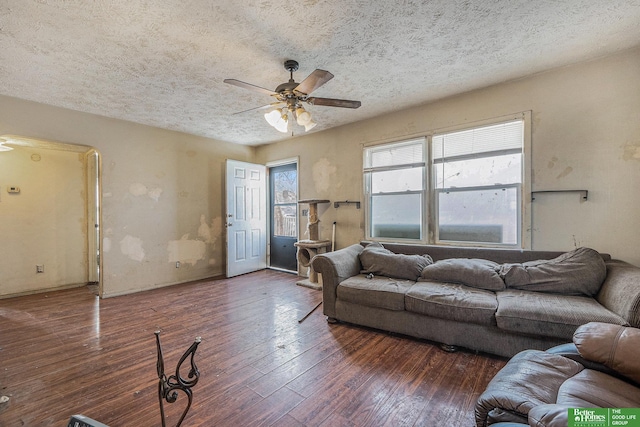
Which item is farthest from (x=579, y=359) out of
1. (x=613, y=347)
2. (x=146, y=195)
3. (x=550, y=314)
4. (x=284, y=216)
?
(x=146, y=195)

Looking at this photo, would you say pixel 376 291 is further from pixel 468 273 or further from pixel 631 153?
pixel 631 153

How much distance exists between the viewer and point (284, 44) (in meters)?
2.24

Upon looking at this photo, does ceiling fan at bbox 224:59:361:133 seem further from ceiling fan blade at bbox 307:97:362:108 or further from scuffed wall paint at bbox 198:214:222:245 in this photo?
scuffed wall paint at bbox 198:214:222:245

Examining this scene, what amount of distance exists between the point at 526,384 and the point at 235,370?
6.05 feet

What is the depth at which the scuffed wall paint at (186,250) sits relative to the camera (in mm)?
4562

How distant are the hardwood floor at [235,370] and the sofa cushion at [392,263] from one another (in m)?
0.67

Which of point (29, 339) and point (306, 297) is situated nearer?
point (29, 339)

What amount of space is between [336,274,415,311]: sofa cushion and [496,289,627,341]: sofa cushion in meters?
0.80

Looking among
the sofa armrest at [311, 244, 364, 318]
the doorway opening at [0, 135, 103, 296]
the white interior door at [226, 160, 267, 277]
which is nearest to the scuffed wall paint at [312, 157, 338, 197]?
the white interior door at [226, 160, 267, 277]

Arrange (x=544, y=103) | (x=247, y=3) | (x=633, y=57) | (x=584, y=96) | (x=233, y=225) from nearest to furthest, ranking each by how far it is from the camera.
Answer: (x=247, y=3)
(x=633, y=57)
(x=584, y=96)
(x=544, y=103)
(x=233, y=225)

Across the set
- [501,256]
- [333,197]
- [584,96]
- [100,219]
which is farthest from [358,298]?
[100,219]

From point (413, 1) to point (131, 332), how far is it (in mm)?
3795

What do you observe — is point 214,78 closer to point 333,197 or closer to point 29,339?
point 333,197

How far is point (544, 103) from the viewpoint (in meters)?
2.79
